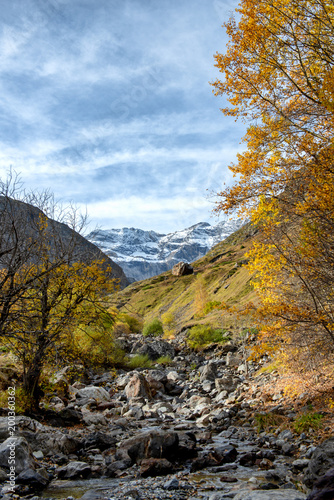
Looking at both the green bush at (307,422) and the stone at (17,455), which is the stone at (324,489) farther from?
the stone at (17,455)

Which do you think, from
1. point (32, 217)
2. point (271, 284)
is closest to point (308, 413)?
point (271, 284)

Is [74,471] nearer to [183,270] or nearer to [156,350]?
[156,350]

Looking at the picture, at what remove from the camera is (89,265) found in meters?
13.0

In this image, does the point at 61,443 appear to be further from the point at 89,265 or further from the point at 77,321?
the point at 89,265

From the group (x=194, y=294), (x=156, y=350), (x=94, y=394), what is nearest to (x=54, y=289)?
(x=94, y=394)

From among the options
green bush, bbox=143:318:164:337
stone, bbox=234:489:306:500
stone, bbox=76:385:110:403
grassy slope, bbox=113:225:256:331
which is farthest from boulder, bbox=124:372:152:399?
green bush, bbox=143:318:164:337

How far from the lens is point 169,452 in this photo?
8.35m

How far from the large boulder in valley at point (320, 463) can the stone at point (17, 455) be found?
5.72m

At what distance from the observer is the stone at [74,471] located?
7.44m

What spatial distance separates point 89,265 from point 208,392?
10.1m

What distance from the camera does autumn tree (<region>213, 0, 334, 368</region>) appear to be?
6988mm

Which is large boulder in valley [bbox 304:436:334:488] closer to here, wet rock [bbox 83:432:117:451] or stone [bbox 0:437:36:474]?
stone [bbox 0:437:36:474]

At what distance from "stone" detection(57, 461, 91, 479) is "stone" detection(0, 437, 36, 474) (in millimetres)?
658

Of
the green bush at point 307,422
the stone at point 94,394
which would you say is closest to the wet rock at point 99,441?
the green bush at point 307,422
